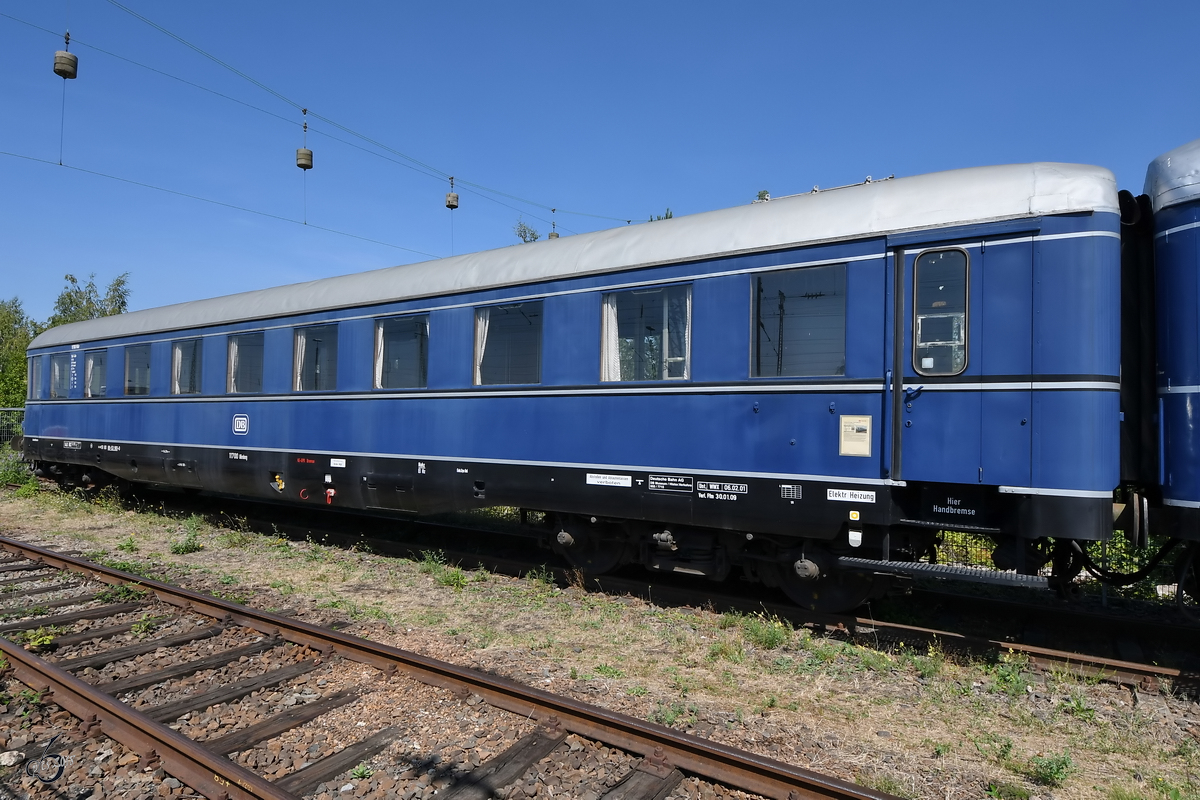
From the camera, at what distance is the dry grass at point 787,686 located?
13.7 feet

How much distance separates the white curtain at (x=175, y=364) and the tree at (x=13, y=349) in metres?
24.5

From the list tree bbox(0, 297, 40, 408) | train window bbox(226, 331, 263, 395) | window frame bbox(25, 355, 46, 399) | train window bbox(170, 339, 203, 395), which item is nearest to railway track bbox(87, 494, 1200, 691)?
train window bbox(226, 331, 263, 395)

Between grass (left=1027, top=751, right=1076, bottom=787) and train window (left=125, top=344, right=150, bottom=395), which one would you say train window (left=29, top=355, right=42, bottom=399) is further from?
grass (left=1027, top=751, right=1076, bottom=787)

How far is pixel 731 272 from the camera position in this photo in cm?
669

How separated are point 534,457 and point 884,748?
4432 millimetres

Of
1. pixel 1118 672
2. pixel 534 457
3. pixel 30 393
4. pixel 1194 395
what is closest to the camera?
pixel 1194 395

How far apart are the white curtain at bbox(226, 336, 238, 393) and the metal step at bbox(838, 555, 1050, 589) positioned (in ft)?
30.4

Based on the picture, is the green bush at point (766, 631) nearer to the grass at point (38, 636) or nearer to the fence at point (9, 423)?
the grass at point (38, 636)

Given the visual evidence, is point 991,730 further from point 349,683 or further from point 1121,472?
point 349,683

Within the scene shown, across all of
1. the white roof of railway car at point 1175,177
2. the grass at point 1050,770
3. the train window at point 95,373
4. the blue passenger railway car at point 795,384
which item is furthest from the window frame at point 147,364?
the white roof of railway car at point 1175,177

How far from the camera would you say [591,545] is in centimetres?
816

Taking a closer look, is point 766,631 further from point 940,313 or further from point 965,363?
point 940,313

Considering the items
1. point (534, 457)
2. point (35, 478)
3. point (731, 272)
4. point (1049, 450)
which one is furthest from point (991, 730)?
point (35, 478)

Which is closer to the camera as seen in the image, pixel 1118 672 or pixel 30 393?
pixel 1118 672
